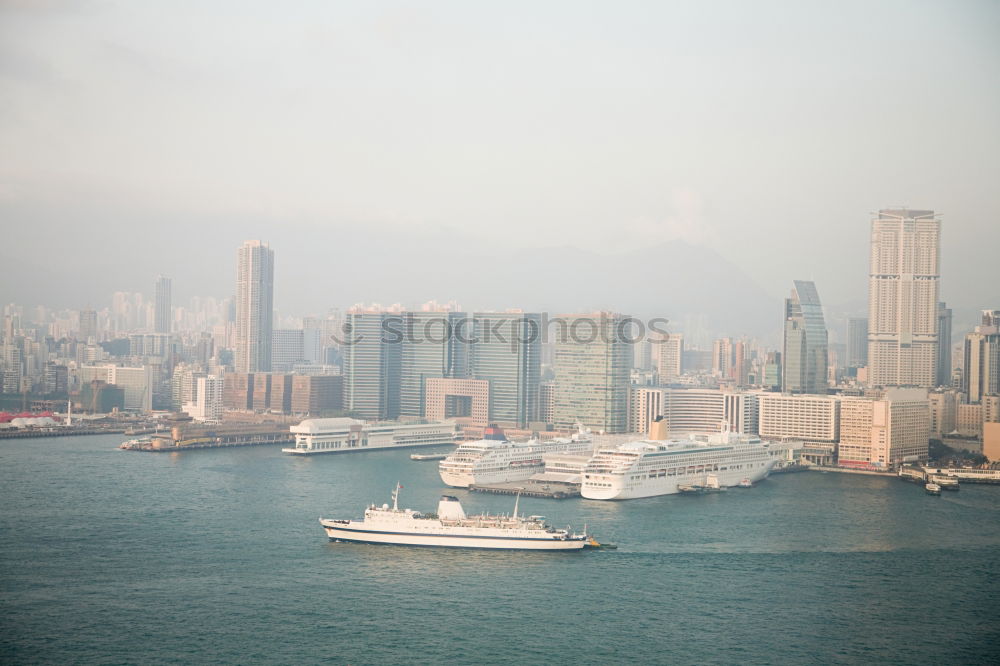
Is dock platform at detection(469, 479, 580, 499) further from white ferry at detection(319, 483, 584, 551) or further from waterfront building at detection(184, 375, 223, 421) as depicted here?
waterfront building at detection(184, 375, 223, 421)

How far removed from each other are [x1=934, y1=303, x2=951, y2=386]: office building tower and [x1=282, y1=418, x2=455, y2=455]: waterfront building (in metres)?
14.1

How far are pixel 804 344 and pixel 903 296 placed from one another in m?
9.13

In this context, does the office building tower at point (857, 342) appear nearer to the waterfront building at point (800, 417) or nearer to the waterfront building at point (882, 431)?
the waterfront building at point (800, 417)

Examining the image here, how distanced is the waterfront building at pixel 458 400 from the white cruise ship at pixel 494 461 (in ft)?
24.0

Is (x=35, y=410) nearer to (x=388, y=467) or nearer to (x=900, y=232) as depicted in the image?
(x=388, y=467)

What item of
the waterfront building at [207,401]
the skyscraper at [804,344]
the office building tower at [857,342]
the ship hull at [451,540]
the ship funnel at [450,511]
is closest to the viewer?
the ship hull at [451,540]

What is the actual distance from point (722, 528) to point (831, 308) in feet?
64.4

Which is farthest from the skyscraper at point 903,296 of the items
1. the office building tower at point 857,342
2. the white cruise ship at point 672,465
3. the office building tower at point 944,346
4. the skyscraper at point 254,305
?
the skyscraper at point 254,305

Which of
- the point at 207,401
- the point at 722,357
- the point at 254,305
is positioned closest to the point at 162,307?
the point at 254,305

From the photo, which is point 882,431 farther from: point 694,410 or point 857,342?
point 857,342

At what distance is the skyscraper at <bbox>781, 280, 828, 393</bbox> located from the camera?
23.8m

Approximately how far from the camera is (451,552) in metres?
11.3

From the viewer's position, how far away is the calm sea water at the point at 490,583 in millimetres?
8031

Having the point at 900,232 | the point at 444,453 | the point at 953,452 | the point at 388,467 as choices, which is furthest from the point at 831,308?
the point at 388,467
